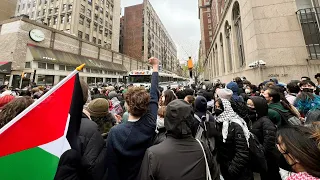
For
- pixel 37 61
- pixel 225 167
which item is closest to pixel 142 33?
pixel 37 61

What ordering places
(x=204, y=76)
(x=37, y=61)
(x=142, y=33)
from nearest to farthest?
(x=37, y=61) → (x=204, y=76) → (x=142, y=33)

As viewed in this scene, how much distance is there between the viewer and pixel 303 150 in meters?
1.13

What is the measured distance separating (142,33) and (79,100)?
207 ft

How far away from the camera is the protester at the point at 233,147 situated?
2.22 meters

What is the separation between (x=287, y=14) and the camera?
11000mm

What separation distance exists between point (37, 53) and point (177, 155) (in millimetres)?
31039

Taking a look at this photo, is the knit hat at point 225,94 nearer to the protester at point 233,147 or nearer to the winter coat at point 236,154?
the protester at point 233,147

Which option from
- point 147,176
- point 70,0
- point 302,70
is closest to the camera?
point 147,176

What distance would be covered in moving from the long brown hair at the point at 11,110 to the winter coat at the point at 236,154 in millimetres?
2737

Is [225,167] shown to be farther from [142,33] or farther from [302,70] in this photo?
[142,33]

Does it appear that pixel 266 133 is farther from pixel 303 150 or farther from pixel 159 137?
pixel 159 137

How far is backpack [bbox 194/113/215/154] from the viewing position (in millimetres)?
2600

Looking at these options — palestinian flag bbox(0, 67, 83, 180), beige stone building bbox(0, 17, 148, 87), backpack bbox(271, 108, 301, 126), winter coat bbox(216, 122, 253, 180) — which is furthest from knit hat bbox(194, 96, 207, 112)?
beige stone building bbox(0, 17, 148, 87)

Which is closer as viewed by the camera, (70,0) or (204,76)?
(70,0)
